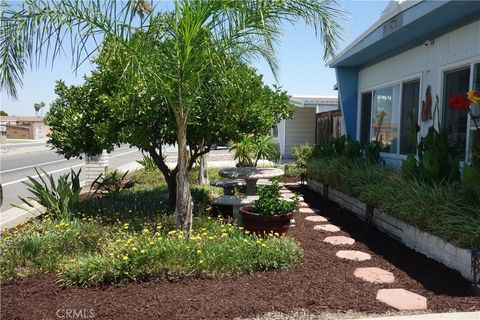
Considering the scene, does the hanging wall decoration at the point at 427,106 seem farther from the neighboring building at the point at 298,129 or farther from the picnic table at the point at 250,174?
the neighboring building at the point at 298,129

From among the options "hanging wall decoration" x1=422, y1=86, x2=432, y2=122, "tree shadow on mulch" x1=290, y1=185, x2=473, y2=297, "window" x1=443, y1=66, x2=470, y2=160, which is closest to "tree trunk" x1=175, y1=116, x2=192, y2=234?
"tree shadow on mulch" x1=290, y1=185, x2=473, y2=297

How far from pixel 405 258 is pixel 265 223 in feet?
5.50

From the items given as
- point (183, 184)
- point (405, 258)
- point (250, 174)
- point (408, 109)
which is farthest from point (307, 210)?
point (183, 184)

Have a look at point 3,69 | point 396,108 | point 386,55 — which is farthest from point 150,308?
point 386,55

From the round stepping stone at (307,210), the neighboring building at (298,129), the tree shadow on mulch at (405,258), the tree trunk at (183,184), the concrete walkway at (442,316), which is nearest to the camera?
the concrete walkway at (442,316)

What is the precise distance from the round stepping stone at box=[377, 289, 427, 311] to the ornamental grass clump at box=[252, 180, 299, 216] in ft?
5.59

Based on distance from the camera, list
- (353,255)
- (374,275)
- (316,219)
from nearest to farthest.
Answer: (374,275)
(353,255)
(316,219)

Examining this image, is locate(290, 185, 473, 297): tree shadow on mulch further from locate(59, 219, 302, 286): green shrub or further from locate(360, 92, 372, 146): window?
locate(360, 92, 372, 146): window

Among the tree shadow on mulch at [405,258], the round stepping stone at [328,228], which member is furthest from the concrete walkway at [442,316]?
the round stepping stone at [328,228]

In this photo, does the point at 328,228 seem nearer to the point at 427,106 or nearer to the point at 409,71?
the point at 427,106

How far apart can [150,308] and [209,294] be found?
52 cm

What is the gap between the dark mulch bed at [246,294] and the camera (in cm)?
328

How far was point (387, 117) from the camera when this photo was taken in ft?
28.9

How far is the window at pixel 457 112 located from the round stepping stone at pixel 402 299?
10.7ft
